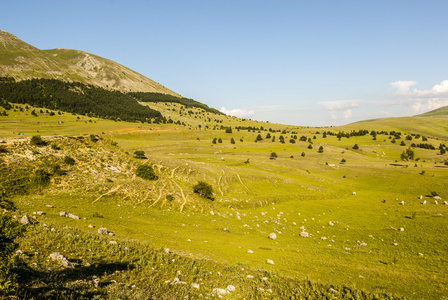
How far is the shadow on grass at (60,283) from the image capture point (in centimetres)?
956

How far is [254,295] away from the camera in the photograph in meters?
14.2

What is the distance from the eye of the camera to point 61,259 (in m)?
13.2

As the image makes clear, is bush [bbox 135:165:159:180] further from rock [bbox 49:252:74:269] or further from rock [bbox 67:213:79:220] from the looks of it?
rock [bbox 49:252:74:269]

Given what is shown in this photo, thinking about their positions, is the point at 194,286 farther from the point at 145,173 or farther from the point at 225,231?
the point at 145,173

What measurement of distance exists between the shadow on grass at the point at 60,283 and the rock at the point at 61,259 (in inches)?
16.9

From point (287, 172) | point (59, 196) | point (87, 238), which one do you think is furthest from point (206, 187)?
point (287, 172)

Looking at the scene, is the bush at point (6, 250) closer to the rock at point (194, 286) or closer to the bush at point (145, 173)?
the rock at point (194, 286)

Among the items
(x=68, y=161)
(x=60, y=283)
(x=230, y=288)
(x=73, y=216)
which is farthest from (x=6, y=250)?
(x=68, y=161)

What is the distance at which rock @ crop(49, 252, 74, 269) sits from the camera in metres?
12.9

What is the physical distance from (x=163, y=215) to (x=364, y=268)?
26529mm

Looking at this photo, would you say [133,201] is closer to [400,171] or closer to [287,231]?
[287,231]

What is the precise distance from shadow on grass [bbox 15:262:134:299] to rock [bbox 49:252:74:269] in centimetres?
43

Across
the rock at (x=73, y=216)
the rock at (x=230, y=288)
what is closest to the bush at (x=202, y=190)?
the rock at (x=73, y=216)

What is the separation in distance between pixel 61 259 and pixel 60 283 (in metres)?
3.02
